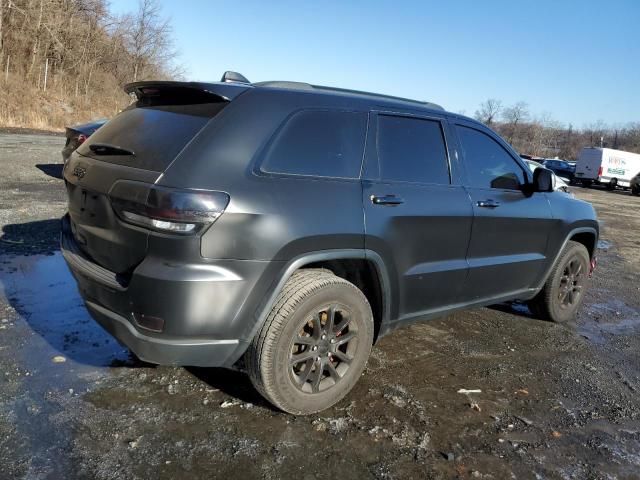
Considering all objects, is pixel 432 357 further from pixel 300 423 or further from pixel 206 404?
pixel 206 404

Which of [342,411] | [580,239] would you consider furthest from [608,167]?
[342,411]

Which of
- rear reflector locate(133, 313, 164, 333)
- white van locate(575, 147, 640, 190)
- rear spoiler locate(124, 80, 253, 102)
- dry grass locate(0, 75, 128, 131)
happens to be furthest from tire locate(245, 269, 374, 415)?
white van locate(575, 147, 640, 190)

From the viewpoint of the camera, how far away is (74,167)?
3.35 metres

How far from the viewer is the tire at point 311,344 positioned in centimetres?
291

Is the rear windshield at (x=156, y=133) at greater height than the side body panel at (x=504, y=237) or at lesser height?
greater

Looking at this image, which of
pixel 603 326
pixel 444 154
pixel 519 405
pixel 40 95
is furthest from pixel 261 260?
pixel 40 95

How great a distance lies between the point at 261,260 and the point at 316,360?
2.49ft

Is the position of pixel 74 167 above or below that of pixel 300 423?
above

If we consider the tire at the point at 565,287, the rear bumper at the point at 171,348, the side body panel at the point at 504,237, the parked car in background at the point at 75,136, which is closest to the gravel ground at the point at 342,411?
the tire at the point at 565,287

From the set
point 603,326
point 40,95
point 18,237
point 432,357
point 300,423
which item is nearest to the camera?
point 300,423

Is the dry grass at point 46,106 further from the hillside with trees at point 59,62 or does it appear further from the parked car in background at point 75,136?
the parked car in background at point 75,136

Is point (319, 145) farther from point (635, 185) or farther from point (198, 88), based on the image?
point (635, 185)

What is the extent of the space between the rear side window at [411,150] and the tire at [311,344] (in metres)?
0.86

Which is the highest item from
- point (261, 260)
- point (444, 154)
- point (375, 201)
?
point (444, 154)
